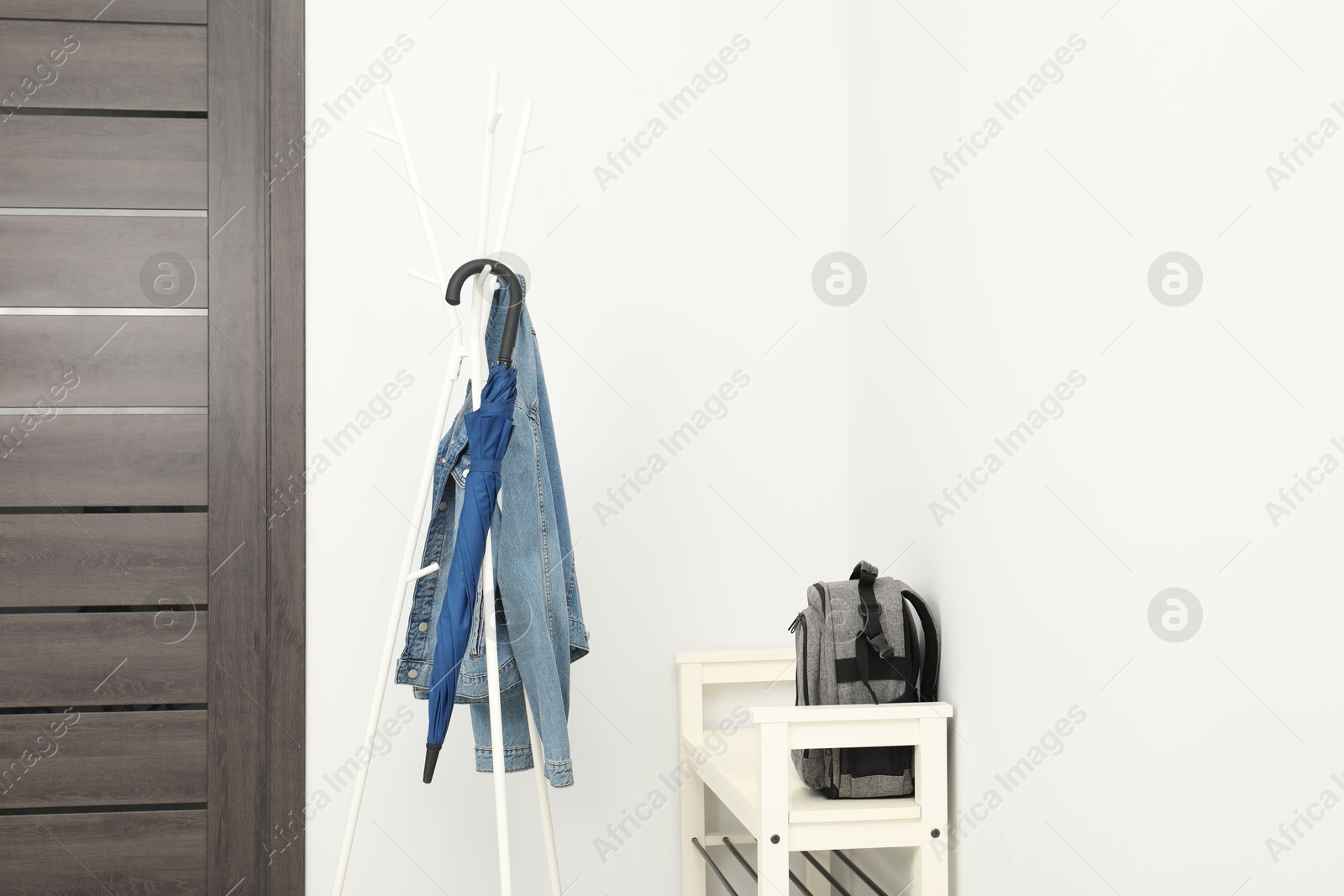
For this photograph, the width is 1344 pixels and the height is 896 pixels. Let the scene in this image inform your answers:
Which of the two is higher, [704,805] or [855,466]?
[855,466]

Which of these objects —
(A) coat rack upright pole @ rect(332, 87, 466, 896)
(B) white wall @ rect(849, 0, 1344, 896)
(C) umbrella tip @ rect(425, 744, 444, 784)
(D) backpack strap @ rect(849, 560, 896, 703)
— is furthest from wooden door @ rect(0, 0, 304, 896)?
(B) white wall @ rect(849, 0, 1344, 896)

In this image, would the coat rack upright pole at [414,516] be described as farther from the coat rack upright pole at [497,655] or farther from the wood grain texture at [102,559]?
the wood grain texture at [102,559]

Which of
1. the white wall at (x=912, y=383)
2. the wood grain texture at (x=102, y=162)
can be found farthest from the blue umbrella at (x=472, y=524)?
the wood grain texture at (x=102, y=162)

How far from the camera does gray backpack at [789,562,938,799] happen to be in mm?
1513

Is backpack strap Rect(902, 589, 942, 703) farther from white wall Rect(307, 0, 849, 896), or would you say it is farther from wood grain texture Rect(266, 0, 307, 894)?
wood grain texture Rect(266, 0, 307, 894)

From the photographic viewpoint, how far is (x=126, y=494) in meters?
1.95

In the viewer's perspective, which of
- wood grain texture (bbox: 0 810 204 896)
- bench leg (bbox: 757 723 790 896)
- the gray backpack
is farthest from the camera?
wood grain texture (bbox: 0 810 204 896)

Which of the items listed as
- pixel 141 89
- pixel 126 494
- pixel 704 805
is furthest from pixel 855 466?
pixel 141 89

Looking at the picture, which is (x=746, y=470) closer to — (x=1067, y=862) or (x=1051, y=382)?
(x=1051, y=382)

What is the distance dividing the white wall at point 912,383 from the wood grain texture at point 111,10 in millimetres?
274

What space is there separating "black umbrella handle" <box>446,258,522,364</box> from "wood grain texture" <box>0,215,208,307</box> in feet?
2.78

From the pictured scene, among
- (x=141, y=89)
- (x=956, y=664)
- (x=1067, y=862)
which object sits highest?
(x=141, y=89)

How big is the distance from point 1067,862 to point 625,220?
4.90 ft

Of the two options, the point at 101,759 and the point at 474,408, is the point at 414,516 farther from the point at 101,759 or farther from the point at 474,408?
the point at 101,759
